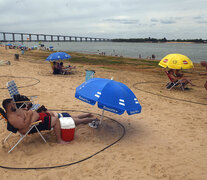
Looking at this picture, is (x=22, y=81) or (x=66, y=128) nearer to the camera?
(x=66, y=128)

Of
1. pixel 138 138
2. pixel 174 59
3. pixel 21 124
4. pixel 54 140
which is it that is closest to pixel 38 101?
pixel 54 140

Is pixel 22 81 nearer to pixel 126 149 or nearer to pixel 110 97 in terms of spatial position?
pixel 110 97

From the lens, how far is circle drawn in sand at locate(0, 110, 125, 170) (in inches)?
146

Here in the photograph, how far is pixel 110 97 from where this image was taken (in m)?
4.07

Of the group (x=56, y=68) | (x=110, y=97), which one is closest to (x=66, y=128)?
(x=110, y=97)

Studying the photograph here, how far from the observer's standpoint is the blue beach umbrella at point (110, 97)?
13.1 ft

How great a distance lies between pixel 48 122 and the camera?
13.3 feet

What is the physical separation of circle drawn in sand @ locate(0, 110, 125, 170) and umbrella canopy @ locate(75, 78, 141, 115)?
3.15ft

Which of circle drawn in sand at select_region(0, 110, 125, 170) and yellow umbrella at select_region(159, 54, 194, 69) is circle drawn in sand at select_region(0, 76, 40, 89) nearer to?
circle drawn in sand at select_region(0, 110, 125, 170)

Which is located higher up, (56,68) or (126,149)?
(56,68)

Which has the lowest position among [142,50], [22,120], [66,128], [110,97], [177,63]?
[66,128]

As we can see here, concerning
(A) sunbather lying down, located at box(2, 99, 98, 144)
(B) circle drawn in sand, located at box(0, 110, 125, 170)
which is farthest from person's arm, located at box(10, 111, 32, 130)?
(B) circle drawn in sand, located at box(0, 110, 125, 170)

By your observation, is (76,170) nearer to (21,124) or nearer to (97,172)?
(97,172)

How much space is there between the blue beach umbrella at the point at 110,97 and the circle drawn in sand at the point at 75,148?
0.96 meters
